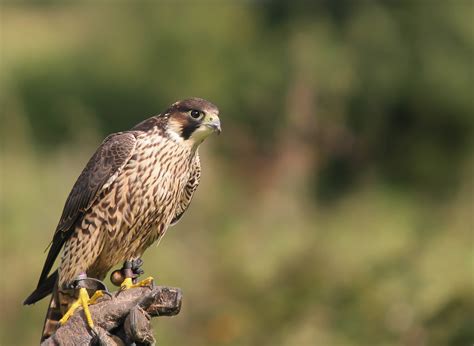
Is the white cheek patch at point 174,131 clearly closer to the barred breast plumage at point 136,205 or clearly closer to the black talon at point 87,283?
the barred breast plumage at point 136,205

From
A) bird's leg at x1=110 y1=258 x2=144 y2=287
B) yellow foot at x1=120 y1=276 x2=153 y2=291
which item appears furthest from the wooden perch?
bird's leg at x1=110 y1=258 x2=144 y2=287

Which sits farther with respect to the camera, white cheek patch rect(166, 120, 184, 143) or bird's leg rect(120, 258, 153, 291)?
white cheek patch rect(166, 120, 184, 143)

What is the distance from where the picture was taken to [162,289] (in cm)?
353

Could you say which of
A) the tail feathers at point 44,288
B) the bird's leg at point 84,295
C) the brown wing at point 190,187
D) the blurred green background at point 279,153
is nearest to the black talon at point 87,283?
the bird's leg at point 84,295

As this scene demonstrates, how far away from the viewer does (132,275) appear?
4090 mm

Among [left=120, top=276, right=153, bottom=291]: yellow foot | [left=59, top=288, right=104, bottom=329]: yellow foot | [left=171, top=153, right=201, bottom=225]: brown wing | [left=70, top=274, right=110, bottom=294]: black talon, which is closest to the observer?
[left=59, top=288, right=104, bottom=329]: yellow foot

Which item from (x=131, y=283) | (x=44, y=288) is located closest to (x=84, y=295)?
(x=131, y=283)

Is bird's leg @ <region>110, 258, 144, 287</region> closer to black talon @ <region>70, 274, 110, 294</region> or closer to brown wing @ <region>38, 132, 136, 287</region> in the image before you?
black talon @ <region>70, 274, 110, 294</region>

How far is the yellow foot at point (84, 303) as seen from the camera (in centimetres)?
359

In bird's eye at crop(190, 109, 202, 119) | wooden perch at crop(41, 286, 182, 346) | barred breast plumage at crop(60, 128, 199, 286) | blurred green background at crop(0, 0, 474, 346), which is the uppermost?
blurred green background at crop(0, 0, 474, 346)

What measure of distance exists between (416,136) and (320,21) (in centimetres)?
221

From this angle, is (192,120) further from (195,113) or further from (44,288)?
(44,288)

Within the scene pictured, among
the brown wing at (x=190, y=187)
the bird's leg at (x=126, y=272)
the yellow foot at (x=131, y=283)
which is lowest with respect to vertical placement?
the yellow foot at (x=131, y=283)

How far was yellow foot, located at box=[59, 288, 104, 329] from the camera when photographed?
11.8ft
